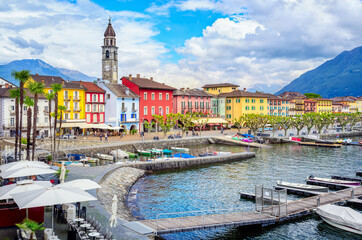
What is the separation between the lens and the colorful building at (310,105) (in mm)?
136337

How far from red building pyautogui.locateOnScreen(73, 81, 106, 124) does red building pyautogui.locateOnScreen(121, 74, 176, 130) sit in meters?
7.69

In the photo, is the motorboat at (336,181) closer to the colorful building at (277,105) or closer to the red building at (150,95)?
the red building at (150,95)

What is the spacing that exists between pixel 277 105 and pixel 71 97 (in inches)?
2922

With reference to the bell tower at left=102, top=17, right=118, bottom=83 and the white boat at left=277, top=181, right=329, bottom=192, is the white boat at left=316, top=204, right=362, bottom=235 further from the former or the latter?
the bell tower at left=102, top=17, right=118, bottom=83

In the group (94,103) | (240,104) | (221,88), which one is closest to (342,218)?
(94,103)

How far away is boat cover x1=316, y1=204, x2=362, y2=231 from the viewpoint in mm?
21000

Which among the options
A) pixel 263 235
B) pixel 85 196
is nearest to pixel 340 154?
pixel 263 235

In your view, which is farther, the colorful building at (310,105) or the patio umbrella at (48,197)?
the colorful building at (310,105)

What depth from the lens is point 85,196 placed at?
48.3ft

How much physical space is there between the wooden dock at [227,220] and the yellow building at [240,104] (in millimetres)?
73465

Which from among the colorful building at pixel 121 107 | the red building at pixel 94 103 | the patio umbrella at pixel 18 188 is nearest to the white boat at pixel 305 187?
the patio umbrella at pixel 18 188

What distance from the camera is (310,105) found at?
139 metres

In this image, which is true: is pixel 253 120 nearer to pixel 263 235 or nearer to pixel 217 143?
pixel 217 143

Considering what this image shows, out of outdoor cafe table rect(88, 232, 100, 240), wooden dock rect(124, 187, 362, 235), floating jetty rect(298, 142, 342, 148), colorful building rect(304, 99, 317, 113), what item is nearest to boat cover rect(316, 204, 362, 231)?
wooden dock rect(124, 187, 362, 235)
